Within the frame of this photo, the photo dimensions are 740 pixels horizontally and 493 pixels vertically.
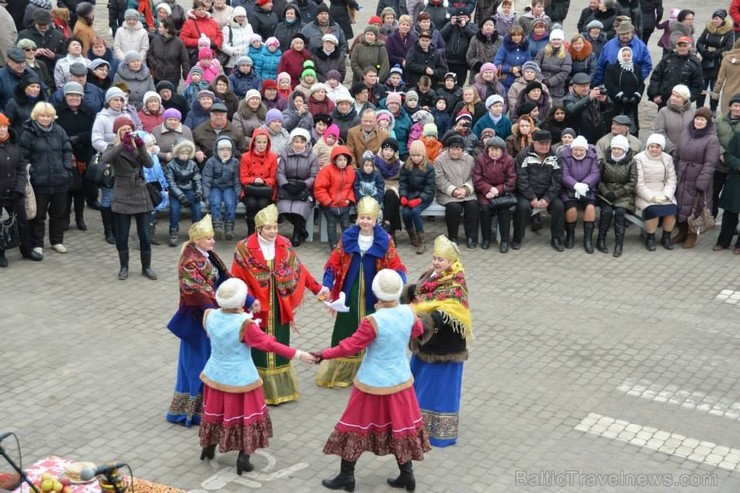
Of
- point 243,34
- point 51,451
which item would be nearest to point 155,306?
point 51,451

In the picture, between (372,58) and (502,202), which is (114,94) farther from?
(502,202)

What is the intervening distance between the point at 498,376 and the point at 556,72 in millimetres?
7256

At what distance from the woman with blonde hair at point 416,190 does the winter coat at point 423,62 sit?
3341mm

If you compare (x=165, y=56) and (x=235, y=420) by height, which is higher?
(x=165, y=56)

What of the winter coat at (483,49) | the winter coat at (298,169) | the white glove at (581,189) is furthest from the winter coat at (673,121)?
the winter coat at (298,169)

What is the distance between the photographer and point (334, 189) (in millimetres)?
14773

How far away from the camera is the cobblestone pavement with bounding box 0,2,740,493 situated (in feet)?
31.6

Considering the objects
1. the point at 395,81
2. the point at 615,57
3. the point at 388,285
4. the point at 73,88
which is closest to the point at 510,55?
the point at 615,57

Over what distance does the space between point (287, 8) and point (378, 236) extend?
29.6 feet

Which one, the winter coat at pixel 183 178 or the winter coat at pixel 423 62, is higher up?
the winter coat at pixel 423 62

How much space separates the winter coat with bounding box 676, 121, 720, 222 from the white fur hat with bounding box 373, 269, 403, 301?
7035mm

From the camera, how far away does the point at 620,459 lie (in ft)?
32.1

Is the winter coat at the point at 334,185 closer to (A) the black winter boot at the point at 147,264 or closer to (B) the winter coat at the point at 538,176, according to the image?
(B) the winter coat at the point at 538,176

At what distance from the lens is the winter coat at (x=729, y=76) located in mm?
17188
